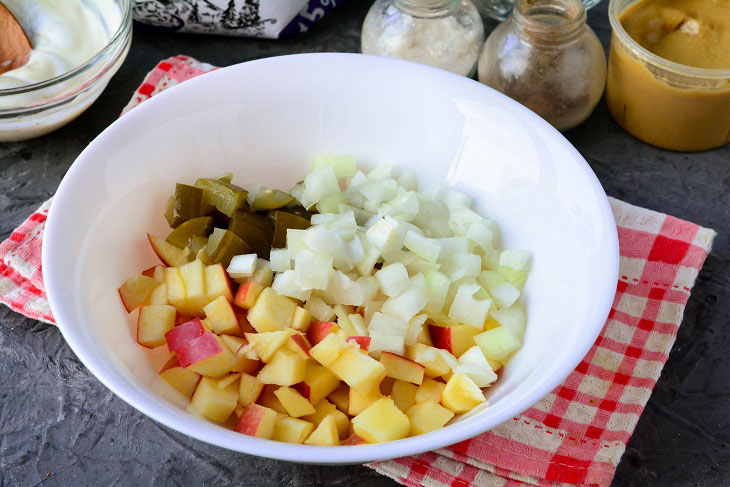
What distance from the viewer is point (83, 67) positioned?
186 cm

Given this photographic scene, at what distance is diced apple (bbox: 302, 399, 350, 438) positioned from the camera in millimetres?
1333

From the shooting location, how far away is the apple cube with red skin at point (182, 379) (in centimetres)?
136

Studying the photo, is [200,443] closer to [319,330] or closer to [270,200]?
[319,330]

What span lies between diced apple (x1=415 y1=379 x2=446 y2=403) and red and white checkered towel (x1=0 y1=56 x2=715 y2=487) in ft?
0.41

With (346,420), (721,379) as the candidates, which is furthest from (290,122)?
(721,379)

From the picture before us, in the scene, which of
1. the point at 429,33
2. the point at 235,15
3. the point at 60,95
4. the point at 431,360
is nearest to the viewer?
the point at 431,360

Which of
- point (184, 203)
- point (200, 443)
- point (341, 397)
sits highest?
point (184, 203)

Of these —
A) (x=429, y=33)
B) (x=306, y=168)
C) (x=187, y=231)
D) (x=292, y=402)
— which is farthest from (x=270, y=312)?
(x=429, y=33)

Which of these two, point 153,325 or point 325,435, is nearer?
point 325,435

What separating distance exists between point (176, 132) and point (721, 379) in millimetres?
1178

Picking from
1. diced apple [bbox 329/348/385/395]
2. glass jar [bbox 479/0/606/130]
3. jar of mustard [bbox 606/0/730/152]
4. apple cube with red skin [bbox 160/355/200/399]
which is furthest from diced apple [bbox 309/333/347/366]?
jar of mustard [bbox 606/0/730/152]

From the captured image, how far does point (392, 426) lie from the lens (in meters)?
1.26

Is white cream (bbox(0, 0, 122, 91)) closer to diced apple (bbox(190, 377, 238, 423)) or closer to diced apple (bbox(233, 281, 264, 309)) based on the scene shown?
diced apple (bbox(233, 281, 264, 309))

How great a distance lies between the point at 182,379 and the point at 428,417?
0.42 meters
